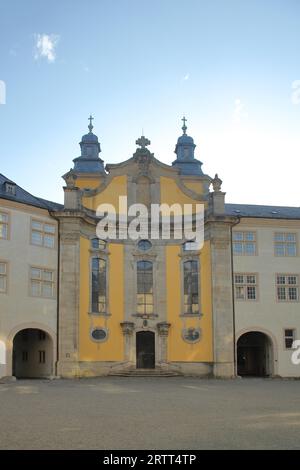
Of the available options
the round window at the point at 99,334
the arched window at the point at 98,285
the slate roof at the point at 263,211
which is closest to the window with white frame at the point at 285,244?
the slate roof at the point at 263,211

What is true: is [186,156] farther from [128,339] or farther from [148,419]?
[148,419]

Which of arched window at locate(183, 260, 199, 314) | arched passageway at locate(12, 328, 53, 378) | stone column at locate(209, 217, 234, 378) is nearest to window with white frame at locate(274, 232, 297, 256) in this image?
stone column at locate(209, 217, 234, 378)

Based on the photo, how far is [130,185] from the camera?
128 feet

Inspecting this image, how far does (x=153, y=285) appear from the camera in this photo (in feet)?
126

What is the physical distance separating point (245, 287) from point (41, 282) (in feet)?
40.3

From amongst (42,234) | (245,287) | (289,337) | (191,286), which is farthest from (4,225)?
(289,337)

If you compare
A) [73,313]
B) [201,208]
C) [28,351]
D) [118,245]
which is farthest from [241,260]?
[28,351]

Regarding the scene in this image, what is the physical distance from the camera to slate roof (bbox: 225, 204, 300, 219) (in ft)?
128

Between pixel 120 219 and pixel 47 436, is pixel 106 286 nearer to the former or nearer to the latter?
pixel 120 219

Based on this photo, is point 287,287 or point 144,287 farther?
point 144,287

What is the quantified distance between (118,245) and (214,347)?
343 inches

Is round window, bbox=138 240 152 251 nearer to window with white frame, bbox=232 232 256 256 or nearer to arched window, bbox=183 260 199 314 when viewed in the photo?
arched window, bbox=183 260 199 314

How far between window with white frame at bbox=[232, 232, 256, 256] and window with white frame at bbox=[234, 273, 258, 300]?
→ 145 centimetres
